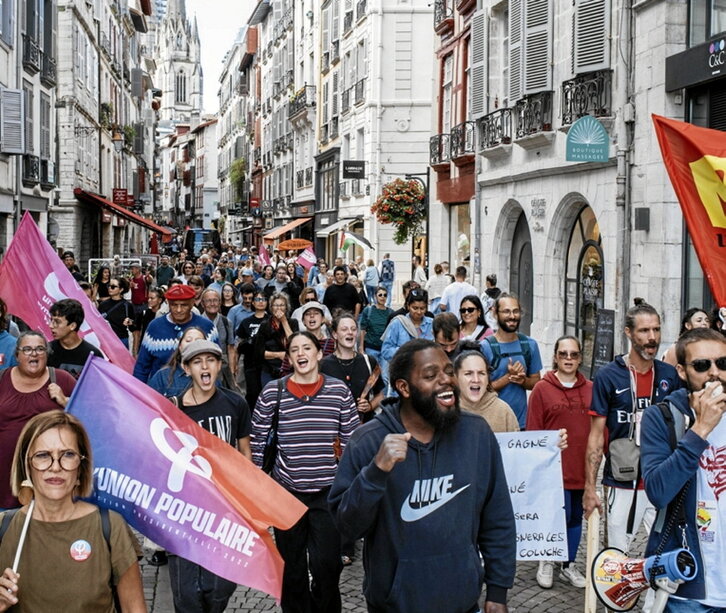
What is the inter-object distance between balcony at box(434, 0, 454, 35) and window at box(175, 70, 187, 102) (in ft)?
479

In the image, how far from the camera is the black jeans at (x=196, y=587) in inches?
215

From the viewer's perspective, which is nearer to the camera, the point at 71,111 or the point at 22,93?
the point at 22,93

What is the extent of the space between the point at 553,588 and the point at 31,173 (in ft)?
66.2

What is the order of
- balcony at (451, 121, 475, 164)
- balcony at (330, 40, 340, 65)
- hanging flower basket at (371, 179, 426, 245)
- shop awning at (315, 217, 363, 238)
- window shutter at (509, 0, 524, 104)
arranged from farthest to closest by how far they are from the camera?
balcony at (330, 40, 340, 65) < shop awning at (315, 217, 363, 238) < hanging flower basket at (371, 179, 426, 245) < balcony at (451, 121, 475, 164) < window shutter at (509, 0, 524, 104)

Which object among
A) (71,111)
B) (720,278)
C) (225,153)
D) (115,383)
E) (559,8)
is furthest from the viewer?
(225,153)

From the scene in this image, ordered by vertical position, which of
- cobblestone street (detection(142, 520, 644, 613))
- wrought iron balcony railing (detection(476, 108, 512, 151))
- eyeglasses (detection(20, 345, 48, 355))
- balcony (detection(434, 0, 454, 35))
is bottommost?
cobblestone street (detection(142, 520, 644, 613))

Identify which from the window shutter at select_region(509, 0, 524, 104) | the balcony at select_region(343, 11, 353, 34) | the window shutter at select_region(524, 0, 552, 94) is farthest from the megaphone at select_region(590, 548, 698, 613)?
the balcony at select_region(343, 11, 353, 34)

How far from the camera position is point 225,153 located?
99.9 metres

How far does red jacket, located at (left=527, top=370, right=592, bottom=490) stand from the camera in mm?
6844

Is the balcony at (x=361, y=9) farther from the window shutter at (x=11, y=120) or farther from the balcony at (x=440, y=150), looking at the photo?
the window shutter at (x=11, y=120)

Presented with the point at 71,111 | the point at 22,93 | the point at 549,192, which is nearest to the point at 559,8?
the point at 549,192

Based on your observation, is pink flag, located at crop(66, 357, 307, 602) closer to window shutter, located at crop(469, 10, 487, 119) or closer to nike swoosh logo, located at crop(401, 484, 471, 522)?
nike swoosh logo, located at crop(401, 484, 471, 522)

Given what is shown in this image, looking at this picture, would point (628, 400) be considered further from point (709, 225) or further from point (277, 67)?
point (277, 67)

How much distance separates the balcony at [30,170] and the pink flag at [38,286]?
15405 millimetres
